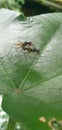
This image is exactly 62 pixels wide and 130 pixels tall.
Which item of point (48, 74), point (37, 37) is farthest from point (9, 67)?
point (37, 37)

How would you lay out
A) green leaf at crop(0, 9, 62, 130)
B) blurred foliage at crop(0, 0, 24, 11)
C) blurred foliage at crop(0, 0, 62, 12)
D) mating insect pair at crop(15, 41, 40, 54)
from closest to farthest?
1. green leaf at crop(0, 9, 62, 130)
2. mating insect pair at crop(15, 41, 40, 54)
3. blurred foliage at crop(0, 0, 24, 11)
4. blurred foliage at crop(0, 0, 62, 12)

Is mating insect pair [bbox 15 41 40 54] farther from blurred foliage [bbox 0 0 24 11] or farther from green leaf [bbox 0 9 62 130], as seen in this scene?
blurred foliage [bbox 0 0 24 11]

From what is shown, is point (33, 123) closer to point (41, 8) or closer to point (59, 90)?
point (59, 90)

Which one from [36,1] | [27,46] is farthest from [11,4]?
[27,46]

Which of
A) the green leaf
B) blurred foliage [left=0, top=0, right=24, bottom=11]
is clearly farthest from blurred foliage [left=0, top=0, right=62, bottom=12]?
the green leaf

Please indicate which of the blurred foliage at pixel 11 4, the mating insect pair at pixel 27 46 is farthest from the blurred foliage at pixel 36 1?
the mating insect pair at pixel 27 46

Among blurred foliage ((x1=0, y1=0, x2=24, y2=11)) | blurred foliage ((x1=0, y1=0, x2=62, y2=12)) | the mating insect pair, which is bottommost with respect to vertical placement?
blurred foliage ((x1=0, y1=0, x2=62, y2=12))

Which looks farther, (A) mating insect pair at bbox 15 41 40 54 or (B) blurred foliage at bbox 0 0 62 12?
(B) blurred foliage at bbox 0 0 62 12

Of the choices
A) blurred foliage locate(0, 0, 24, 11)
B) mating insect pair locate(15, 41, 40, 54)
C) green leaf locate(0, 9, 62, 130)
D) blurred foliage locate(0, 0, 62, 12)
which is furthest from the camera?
blurred foliage locate(0, 0, 62, 12)

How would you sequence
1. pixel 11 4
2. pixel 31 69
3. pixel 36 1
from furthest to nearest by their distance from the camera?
1. pixel 36 1
2. pixel 11 4
3. pixel 31 69

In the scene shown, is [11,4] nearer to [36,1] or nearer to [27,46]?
[36,1]
